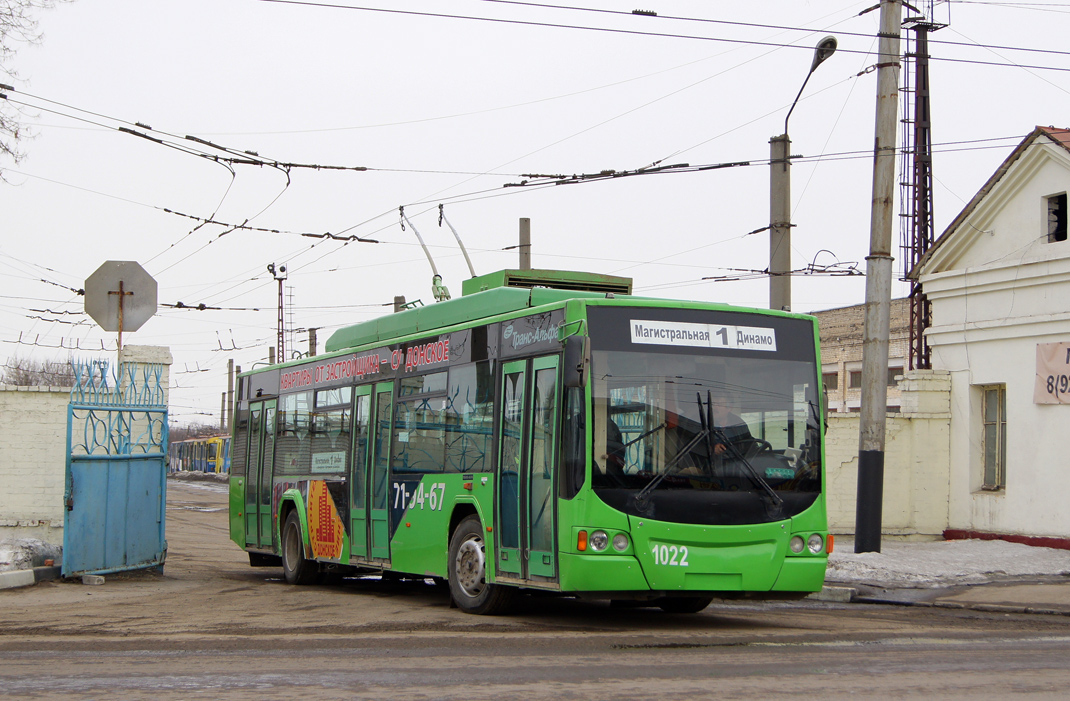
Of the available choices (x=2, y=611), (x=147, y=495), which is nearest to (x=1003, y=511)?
(x=147, y=495)

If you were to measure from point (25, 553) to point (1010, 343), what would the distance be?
14.8m

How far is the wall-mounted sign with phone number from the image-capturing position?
1852 centimetres

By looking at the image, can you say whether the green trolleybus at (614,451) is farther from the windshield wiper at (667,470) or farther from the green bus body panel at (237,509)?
the green bus body panel at (237,509)

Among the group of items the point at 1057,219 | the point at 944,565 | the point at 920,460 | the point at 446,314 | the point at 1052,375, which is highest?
the point at 1057,219

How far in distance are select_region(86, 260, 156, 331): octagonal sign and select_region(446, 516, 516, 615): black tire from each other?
614 centimetres

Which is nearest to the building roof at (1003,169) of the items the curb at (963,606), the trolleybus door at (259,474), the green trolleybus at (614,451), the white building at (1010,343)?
the white building at (1010,343)

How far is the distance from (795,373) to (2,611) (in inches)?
315

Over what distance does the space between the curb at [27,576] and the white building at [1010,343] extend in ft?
46.1

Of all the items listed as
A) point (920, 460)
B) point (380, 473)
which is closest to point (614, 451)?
point (380, 473)

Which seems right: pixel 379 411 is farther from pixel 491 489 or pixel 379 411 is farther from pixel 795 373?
pixel 795 373

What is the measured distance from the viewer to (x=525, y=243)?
27234 millimetres

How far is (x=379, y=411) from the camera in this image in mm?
14188

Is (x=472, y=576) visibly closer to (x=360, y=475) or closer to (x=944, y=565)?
(x=360, y=475)

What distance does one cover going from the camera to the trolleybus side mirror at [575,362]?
32.9ft
